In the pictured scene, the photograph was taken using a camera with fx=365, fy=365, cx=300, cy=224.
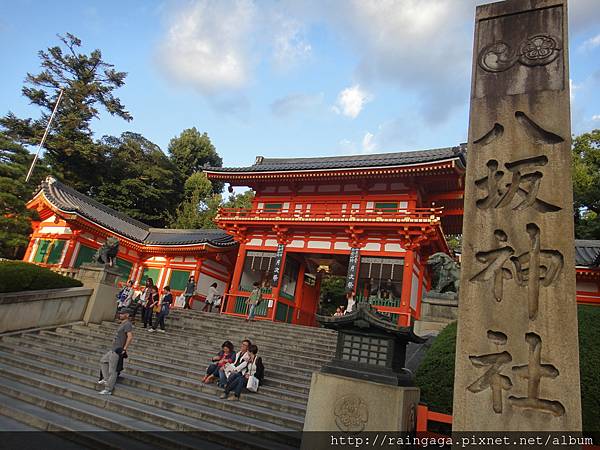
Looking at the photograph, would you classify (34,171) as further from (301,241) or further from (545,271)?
(545,271)

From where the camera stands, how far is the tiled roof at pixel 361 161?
15.5m

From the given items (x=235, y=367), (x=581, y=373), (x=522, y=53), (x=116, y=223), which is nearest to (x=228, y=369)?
(x=235, y=367)

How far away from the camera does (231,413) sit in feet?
20.4

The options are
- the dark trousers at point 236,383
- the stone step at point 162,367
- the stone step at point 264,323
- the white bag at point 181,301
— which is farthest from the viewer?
the white bag at point 181,301

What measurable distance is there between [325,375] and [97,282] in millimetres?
10298

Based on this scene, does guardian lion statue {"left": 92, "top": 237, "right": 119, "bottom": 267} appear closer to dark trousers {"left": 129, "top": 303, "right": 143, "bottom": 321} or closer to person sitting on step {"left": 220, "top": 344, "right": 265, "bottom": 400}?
dark trousers {"left": 129, "top": 303, "right": 143, "bottom": 321}

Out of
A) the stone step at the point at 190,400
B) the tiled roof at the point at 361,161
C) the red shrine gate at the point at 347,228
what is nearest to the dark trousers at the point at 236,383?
the stone step at the point at 190,400

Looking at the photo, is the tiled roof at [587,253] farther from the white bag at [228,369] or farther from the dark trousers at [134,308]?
the dark trousers at [134,308]

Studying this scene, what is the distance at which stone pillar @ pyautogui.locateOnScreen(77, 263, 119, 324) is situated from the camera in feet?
39.3

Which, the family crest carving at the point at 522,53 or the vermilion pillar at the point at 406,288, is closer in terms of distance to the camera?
the family crest carving at the point at 522,53

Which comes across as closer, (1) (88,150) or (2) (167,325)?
(2) (167,325)

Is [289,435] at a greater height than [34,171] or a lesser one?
lesser

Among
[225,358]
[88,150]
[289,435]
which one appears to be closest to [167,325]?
[225,358]

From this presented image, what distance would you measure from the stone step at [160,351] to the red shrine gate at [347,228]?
6.39 meters
